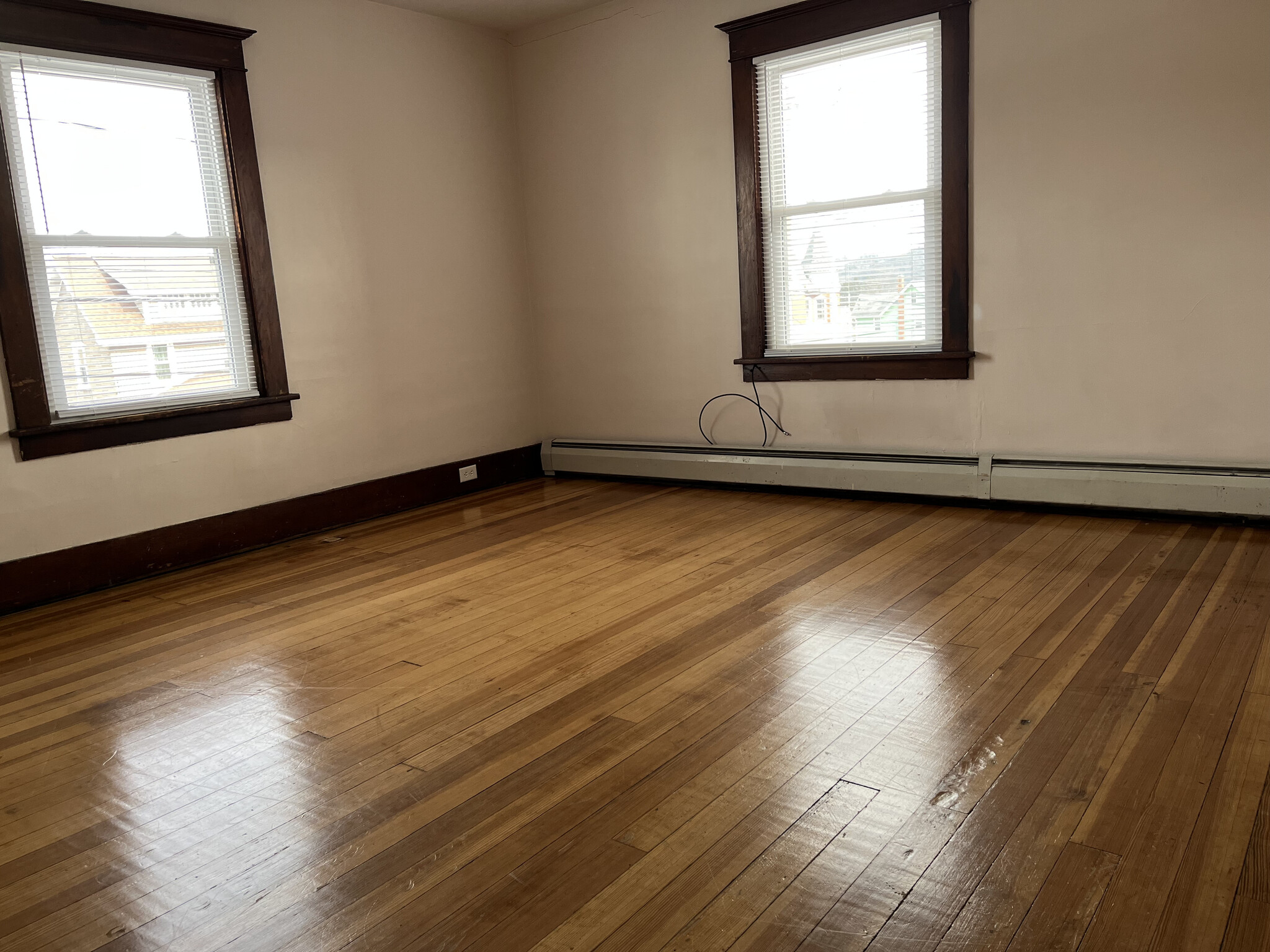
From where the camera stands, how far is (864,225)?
16.6 ft

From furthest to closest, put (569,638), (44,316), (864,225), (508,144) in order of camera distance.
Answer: (508,144) → (864,225) → (44,316) → (569,638)

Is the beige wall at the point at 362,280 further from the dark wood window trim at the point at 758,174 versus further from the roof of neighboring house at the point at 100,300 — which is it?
the dark wood window trim at the point at 758,174

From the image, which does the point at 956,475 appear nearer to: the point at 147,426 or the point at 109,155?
the point at 147,426

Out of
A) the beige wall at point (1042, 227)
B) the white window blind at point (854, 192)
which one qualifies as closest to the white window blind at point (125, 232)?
the beige wall at point (1042, 227)

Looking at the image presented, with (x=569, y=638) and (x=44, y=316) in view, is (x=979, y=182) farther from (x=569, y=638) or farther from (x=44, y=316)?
(x=44, y=316)

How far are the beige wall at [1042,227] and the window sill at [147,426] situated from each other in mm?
2284

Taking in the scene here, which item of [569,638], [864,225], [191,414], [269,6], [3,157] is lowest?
[569,638]

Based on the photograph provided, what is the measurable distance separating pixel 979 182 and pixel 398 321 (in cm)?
329

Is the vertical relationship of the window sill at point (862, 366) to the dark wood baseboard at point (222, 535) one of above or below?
above

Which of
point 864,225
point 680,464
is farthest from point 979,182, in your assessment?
point 680,464

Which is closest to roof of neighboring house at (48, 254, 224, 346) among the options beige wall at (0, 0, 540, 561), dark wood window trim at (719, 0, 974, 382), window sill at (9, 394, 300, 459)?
window sill at (9, 394, 300, 459)

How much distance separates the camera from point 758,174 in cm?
536

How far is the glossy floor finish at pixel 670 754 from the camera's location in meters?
1.80

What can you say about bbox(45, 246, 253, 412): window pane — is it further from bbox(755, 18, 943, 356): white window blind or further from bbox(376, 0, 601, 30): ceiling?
bbox(755, 18, 943, 356): white window blind
